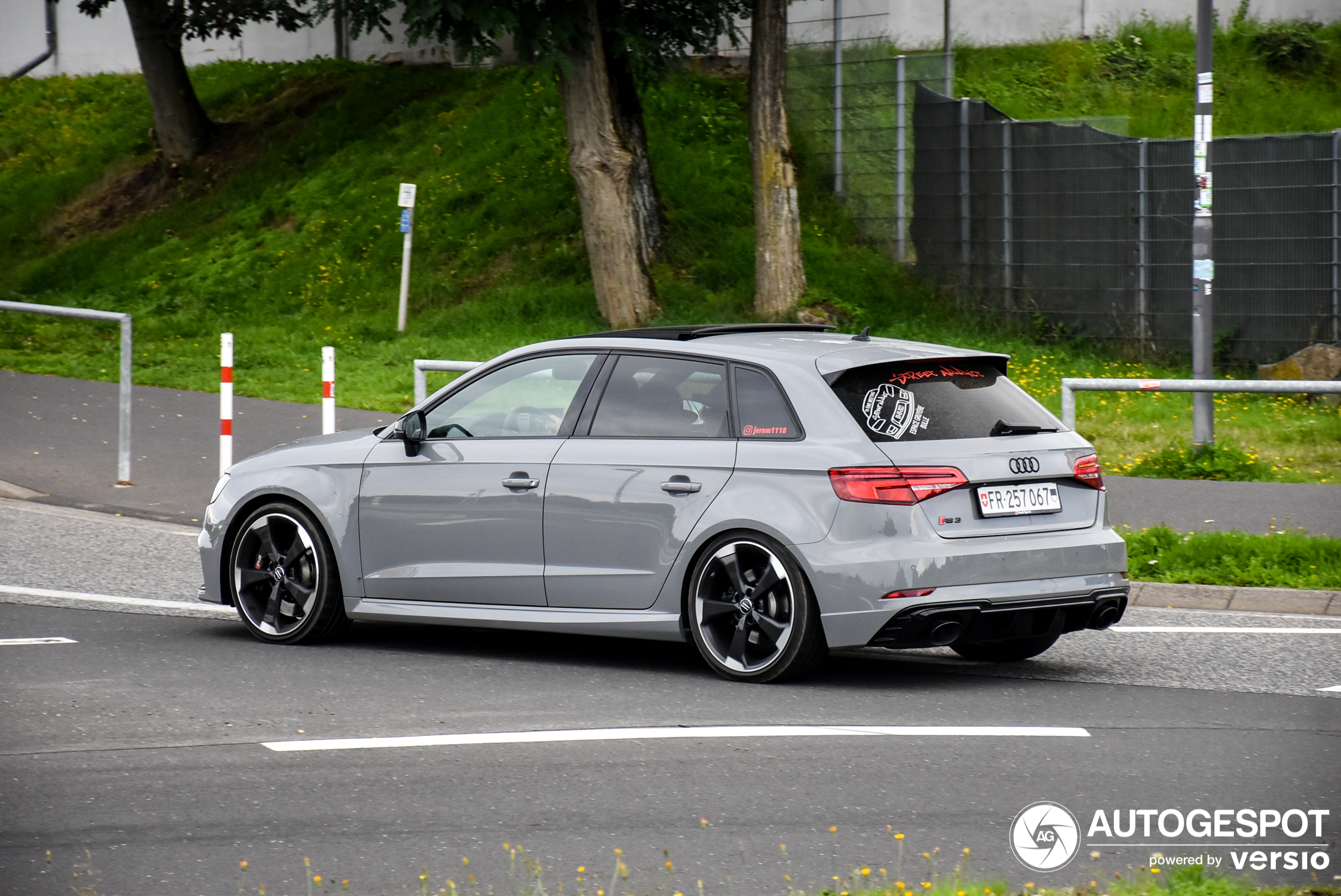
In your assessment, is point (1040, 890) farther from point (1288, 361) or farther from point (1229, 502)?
point (1288, 361)

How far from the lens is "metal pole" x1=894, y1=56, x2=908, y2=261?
24016 mm

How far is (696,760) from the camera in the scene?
5.96 metres

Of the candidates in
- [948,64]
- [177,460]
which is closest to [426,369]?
[177,460]

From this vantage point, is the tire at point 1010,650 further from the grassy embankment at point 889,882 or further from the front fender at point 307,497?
the grassy embankment at point 889,882

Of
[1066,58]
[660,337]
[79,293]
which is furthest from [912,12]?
[660,337]

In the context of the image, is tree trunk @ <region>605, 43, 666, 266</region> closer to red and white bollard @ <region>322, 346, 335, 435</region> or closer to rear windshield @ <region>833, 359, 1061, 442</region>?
red and white bollard @ <region>322, 346, 335, 435</region>

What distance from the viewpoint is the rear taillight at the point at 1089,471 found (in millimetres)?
7535

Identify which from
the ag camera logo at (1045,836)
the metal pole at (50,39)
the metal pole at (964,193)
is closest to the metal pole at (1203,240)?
the ag camera logo at (1045,836)

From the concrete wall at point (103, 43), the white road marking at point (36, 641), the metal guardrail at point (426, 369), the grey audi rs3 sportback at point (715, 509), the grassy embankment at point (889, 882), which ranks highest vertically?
the concrete wall at point (103, 43)

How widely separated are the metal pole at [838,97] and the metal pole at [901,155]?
39.7 inches

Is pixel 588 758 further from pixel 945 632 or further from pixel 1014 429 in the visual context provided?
pixel 1014 429

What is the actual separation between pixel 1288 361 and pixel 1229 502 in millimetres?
6892

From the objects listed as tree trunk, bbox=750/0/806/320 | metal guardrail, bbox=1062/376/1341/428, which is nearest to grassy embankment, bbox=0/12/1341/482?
tree trunk, bbox=750/0/806/320

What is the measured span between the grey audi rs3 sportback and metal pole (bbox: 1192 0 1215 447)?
5996 mm
